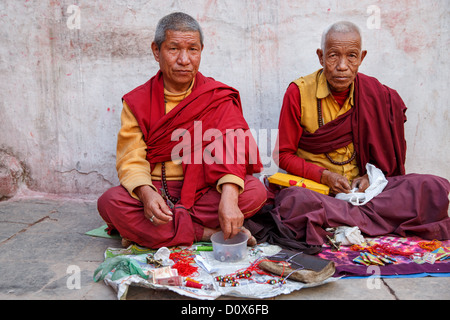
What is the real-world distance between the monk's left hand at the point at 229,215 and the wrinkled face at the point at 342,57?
1365 mm

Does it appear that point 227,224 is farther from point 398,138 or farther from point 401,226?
point 398,138

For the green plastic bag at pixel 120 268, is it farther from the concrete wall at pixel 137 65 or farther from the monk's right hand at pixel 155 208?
the concrete wall at pixel 137 65

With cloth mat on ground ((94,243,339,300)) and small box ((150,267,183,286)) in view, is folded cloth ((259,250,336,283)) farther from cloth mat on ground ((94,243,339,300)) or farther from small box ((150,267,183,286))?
small box ((150,267,183,286))

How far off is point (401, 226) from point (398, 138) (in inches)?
31.8

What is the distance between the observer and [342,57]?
11.5ft

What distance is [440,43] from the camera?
406 cm

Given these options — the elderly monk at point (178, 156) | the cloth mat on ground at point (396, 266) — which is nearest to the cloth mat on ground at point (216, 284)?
the cloth mat on ground at point (396, 266)

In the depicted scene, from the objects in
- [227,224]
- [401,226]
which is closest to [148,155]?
[227,224]

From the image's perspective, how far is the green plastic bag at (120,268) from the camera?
2547 mm

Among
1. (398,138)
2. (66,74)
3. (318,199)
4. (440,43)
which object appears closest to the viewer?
(318,199)

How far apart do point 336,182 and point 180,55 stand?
5.14 ft

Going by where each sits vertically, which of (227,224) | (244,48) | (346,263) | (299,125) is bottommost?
(346,263)

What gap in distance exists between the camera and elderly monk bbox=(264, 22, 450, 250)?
3.22 m

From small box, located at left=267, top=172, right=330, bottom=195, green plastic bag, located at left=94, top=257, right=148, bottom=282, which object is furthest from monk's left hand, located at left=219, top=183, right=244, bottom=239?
small box, located at left=267, top=172, right=330, bottom=195
